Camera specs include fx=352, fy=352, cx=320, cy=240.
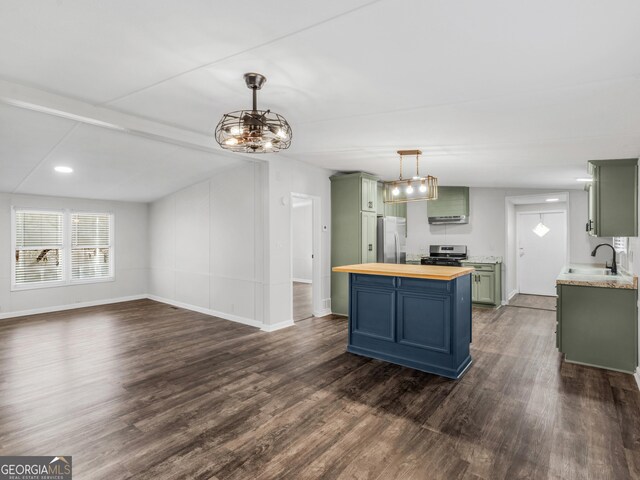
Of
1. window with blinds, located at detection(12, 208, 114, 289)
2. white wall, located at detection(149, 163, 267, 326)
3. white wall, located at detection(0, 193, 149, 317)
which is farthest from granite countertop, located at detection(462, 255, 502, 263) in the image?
window with blinds, located at detection(12, 208, 114, 289)

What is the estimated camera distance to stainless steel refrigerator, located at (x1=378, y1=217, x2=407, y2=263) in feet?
20.4

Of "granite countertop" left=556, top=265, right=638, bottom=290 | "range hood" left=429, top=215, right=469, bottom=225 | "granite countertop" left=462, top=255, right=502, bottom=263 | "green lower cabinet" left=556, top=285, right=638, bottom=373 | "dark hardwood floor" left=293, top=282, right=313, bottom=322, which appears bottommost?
"dark hardwood floor" left=293, top=282, right=313, bottom=322

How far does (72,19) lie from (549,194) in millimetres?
7107

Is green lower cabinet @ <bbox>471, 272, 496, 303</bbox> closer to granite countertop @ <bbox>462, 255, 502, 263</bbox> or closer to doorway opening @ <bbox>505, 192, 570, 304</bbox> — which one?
granite countertop @ <bbox>462, 255, 502, 263</bbox>

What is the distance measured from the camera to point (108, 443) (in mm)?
2359

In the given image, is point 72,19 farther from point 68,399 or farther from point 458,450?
point 458,450

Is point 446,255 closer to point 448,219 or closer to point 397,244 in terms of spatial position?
point 448,219

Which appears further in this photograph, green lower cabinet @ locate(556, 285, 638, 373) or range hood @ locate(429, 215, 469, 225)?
range hood @ locate(429, 215, 469, 225)

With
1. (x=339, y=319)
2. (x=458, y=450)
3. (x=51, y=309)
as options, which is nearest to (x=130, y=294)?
(x=51, y=309)

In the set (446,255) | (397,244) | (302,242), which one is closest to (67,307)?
(302,242)

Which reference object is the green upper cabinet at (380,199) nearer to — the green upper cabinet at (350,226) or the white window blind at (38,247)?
the green upper cabinet at (350,226)

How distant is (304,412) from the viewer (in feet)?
9.03

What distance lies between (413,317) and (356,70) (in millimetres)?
2458

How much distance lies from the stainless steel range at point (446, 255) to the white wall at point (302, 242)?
12.4ft
